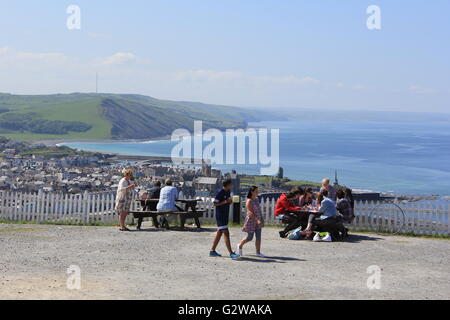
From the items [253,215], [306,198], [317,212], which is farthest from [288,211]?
[253,215]

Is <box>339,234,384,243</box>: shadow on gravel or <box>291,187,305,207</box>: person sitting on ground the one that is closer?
<box>339,234,384,243</box>: shadow on gravel

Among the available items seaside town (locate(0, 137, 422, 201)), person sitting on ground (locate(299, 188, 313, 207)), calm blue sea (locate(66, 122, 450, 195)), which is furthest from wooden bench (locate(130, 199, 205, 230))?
calm blue sea (locate(66, 122, 450, 195))

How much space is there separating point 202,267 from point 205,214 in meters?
7.36

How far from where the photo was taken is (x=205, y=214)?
18484 mm

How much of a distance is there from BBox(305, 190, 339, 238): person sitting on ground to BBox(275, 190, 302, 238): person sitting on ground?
464 millimetres

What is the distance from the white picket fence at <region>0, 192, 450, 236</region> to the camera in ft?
54.2

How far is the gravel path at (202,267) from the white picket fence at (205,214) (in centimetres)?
96

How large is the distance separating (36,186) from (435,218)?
234ft

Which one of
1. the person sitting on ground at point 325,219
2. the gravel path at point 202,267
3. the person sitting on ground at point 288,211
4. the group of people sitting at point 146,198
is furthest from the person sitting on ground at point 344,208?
the group of people sitting at point 146,198

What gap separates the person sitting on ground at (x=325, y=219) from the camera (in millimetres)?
14539

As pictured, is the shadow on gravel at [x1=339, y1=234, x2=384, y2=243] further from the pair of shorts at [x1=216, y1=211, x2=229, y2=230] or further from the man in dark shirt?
the man in dark shirt

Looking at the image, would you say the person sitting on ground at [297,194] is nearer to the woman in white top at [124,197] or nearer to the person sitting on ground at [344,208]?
the person sitting on ground at [344,208]
